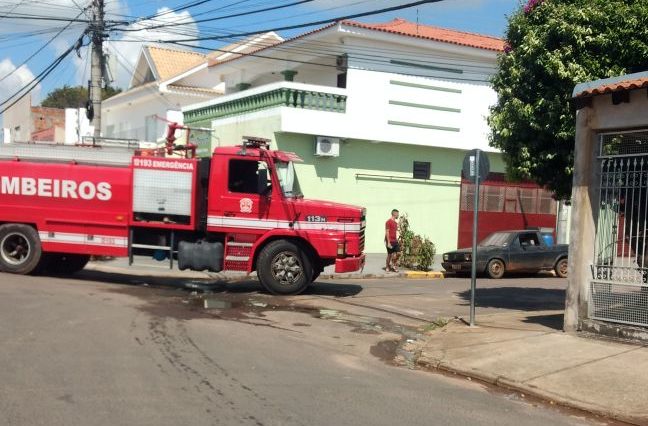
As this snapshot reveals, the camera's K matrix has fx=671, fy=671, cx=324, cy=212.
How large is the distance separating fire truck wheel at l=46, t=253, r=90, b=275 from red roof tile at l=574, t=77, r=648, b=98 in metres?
10.9

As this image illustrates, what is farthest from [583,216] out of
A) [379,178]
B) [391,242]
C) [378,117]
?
[379,178]

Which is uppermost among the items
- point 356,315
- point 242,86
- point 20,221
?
point 242,86

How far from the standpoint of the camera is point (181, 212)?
1343 cm

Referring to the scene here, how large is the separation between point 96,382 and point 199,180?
7.56 meters

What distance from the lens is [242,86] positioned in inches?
1126

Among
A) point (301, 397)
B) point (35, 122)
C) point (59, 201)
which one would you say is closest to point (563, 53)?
point (301, 397)

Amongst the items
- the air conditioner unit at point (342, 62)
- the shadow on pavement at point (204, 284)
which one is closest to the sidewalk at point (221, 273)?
the shadow on pavement at point (204, 284)

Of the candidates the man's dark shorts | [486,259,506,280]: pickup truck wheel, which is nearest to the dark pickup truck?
[486,259,506,280]: pickup truck wheel

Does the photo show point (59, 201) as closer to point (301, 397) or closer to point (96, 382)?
point (96, 382)

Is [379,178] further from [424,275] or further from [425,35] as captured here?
[425,35]

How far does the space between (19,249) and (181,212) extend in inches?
146

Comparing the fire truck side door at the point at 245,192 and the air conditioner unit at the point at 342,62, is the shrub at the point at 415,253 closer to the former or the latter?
the air conditioner unit at the point at 342,62

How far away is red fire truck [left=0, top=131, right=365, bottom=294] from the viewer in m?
13.3

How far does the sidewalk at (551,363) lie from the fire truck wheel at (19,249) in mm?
8464
